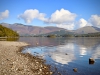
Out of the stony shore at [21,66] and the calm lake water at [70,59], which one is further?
the calm lake water at [70,59]

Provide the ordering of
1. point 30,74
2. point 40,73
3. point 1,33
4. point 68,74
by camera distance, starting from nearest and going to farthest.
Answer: point 30,74 → point 40,73 → point 68,74 → point 1,33

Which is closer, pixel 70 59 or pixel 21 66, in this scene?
pixel 21 66

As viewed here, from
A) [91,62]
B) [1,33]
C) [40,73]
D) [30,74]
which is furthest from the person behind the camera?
[1,33]

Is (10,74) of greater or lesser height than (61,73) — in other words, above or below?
above

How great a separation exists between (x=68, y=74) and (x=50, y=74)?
3.20 metres

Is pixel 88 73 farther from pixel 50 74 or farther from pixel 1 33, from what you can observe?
pixel 1 33

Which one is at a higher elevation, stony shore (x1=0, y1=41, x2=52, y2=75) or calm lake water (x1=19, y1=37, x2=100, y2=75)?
stony shore (x1=0, y1=41, x2=52, y2=75)

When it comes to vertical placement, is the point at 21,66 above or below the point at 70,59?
above

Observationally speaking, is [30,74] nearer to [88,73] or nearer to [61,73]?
[61,73]

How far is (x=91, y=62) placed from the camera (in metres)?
31.2

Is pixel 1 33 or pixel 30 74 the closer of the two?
pixel 30 74

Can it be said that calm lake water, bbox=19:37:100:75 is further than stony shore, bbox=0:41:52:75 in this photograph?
Yes

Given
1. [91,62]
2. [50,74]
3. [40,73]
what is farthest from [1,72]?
[91,62]

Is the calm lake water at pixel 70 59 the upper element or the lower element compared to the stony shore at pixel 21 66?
lower
